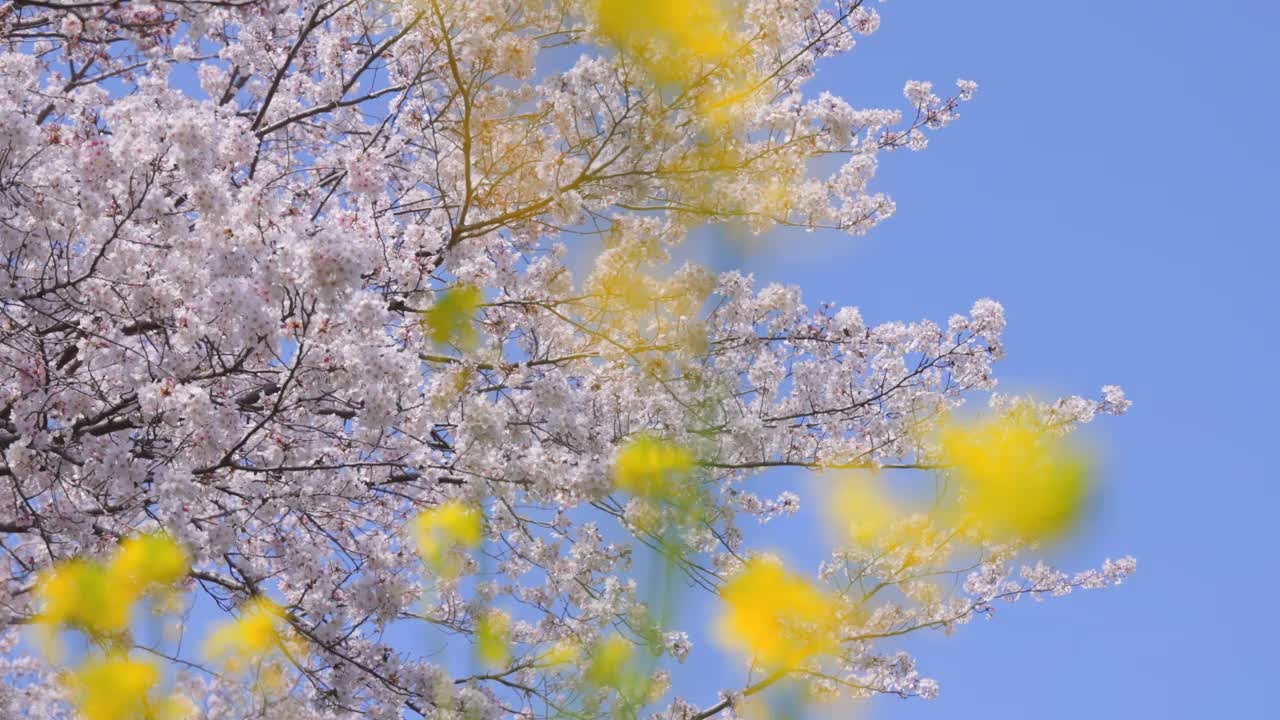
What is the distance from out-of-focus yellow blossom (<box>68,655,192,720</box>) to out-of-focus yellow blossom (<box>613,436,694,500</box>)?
3.81 meters

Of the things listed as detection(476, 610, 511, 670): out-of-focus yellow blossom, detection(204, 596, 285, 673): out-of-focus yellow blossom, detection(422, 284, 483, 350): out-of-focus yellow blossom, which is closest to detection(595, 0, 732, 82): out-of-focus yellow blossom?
detection(476, 610, 511, 670): out-of-focus yellow blossom

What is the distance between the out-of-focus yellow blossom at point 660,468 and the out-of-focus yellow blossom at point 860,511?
0.32 meters

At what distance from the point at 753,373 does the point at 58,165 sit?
11.7ft

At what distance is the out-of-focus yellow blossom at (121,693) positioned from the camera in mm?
4363

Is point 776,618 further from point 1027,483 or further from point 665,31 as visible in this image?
point 665,31

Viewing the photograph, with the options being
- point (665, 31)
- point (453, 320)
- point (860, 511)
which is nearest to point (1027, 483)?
point (860, 511)

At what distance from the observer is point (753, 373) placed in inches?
241

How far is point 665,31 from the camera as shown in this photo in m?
0.99

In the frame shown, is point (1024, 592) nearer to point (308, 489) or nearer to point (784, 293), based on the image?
point (784, 293)

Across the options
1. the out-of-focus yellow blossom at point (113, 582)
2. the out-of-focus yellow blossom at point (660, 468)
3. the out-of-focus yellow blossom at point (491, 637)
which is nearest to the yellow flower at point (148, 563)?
the out-of-focus yellow blossom at point (113, 582)

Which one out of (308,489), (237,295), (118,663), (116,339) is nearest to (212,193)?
(237,295)

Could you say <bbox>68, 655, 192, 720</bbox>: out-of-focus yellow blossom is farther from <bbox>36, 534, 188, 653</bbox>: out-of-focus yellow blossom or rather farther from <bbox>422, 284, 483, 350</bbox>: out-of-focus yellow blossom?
<bbox>422, 284, 483, 350</bbox>: out-of-focus yellow blossom

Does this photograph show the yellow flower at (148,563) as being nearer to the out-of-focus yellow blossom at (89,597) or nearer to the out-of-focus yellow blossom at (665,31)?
the out-of-focus yellow blossom at (89,597)

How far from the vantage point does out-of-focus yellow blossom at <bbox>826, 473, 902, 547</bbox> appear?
50.6 inches
